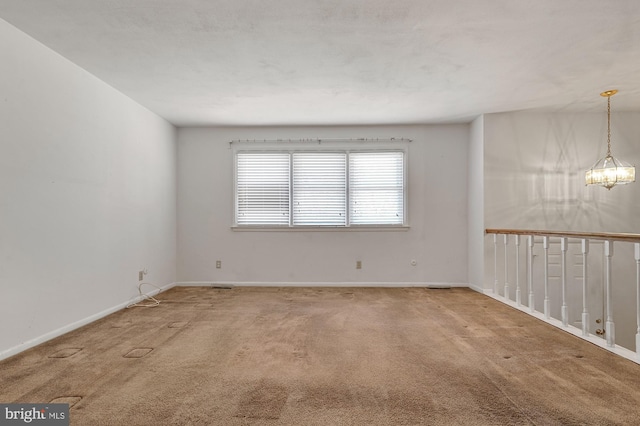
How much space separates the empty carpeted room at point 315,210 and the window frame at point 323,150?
35 millimetres

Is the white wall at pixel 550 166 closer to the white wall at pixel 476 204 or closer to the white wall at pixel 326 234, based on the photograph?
the white wall at pixel 476 204

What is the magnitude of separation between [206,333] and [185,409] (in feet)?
4.43

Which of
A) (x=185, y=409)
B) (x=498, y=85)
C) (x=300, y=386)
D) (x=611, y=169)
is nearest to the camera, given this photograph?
(x=185, y=409)

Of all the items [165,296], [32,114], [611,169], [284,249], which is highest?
[32,114]

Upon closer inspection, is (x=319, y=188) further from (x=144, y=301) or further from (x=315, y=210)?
(x=144, y=301)

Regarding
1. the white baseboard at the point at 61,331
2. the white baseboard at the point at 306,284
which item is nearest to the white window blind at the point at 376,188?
the white baseboard at the point at 306,284

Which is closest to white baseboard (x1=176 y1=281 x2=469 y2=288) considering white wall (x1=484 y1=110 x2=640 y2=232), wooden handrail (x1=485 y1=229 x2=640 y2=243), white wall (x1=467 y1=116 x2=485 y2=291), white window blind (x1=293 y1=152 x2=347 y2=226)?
white wall (x1=467 y1=116 x2=485 y2=291)

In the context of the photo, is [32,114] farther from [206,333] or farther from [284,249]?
[284,249]

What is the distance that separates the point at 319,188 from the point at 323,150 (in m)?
0.61

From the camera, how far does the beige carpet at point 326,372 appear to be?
185 cm

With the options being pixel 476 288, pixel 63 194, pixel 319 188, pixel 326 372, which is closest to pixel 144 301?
pixel 63 194

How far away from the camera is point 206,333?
320 cm

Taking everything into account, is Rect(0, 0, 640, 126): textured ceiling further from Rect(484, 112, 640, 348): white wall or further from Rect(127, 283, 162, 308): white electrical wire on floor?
Rect(127, 283, 162, 308): white electrical wire on floor

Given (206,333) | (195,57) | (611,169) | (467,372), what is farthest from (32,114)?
(611,169)
